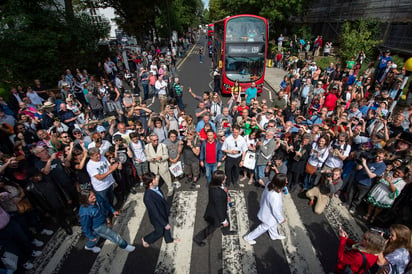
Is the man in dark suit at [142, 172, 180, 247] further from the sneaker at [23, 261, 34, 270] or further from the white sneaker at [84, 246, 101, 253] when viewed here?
the sneaker at [23, 261, 34, 270]

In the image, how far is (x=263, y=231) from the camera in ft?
13.9

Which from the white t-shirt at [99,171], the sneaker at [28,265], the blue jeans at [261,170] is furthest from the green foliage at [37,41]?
the blue jeans at [261,170]

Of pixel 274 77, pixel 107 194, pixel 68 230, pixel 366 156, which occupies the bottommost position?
pixel 68 230

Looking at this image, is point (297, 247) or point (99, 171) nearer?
point (297, 247)

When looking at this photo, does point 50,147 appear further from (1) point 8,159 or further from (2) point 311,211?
(2) point 311,211

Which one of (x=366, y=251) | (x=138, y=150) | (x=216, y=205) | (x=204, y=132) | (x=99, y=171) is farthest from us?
(x=204, y=132)

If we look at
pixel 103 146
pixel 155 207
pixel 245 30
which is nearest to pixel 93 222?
pixel 155 207

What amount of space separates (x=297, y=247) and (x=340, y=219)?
4.94ft

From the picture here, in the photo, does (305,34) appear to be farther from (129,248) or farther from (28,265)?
(28,265)

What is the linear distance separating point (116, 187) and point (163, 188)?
4.26ft

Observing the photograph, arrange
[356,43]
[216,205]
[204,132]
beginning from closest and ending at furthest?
[216,205] → [204,132] → [356,43]

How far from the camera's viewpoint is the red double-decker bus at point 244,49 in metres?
11.8

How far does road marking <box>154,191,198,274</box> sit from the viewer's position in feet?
13.3

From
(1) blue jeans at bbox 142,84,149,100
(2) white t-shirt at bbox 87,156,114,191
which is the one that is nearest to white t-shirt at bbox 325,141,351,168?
(2) white t-shirt at bbox 87,156,114,191
